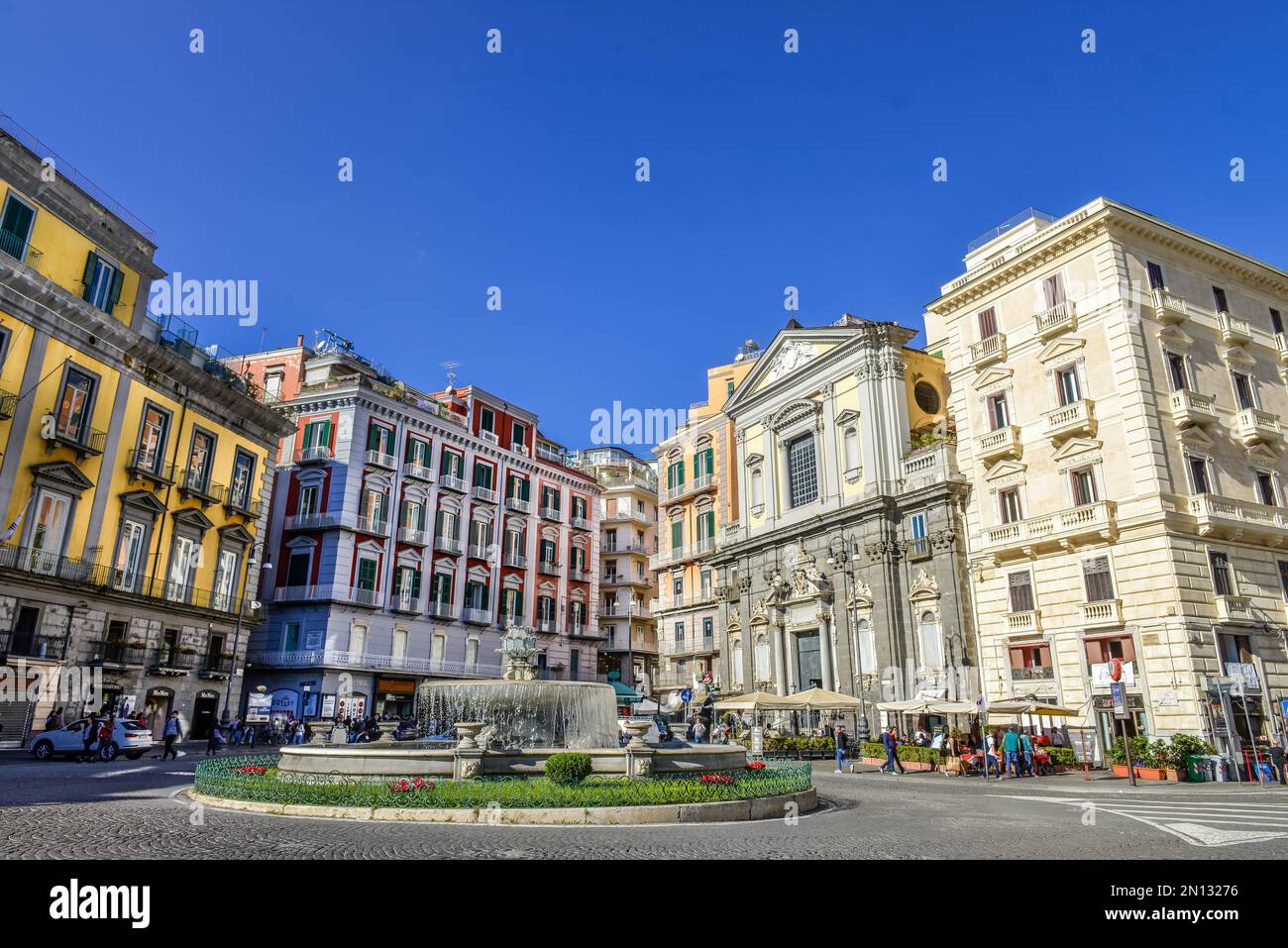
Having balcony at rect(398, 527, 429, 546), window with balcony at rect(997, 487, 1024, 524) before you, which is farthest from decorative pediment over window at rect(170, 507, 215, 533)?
window with balcony at rect(997, 487, 1024, 524)

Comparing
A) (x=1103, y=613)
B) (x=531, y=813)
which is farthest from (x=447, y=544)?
(x=531, y=813)

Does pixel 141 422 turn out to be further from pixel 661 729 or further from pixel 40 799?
pixel 661 729

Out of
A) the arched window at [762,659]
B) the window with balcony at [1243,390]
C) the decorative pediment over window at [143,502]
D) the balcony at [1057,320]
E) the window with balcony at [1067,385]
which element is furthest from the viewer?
the arched window at [762,659]

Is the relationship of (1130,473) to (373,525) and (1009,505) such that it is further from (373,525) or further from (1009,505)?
(373,525)

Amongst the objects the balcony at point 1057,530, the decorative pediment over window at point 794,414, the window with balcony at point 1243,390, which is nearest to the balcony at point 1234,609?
the balcony at point 1057,530

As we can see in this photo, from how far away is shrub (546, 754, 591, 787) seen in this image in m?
13.3

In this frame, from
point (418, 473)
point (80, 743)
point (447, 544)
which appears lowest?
point (80, 743)

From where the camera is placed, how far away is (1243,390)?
94.1 feet

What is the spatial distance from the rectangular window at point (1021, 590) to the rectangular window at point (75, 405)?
32483 millimetres

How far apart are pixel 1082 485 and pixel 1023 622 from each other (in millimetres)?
5075

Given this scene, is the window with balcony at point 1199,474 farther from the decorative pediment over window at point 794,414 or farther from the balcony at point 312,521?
the balcony at point 312,521

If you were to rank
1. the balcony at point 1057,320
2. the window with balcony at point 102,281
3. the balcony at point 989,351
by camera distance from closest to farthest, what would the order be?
the balcony at point 1057,320 → the window with balcony at point 102,281 → the balcony at point 989,351

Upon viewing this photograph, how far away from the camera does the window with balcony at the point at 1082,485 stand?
87.8 feet
